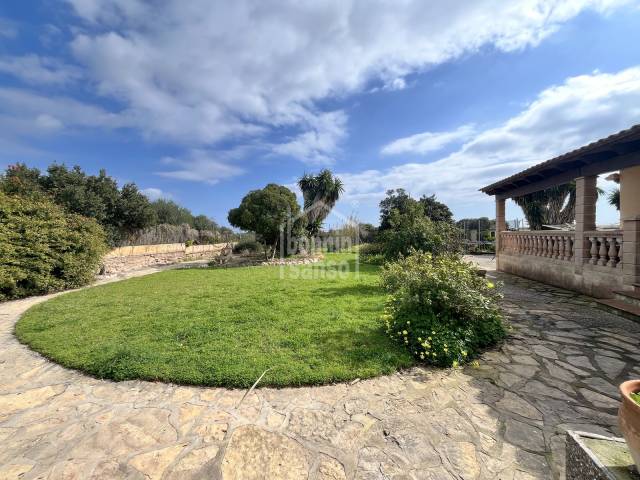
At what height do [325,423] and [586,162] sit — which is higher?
[586,162]

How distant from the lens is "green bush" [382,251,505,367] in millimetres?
3400

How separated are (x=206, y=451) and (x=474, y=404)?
2.40 metres

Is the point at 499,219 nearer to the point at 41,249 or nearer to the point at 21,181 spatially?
the point at 41,249

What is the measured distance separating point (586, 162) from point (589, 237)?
5.93 feet

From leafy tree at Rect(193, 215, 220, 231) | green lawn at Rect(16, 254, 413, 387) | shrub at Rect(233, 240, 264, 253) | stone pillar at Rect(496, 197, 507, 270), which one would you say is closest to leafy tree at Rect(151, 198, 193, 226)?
leafy tree at Rect(193, 215, 220, 231)

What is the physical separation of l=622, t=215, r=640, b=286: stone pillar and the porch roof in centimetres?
129

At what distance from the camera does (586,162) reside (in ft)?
21.4

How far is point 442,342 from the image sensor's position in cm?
340

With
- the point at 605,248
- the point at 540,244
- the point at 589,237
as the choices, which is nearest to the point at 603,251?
the point at 605,248

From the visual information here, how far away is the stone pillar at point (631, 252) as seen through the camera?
206 inches

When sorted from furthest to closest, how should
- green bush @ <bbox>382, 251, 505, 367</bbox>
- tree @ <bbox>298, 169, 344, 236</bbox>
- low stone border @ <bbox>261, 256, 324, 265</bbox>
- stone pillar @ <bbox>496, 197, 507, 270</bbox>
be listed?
tree @ <bbox>298, 169, 344, 236</bbox> < low stone border @ <bbox>261, 256, 324, 265</bbox> < stone pillar @ <bbox>496, 197, 507, 270</bbox> < green bush @ <bbox>382, 251, 505, 367</bbox>

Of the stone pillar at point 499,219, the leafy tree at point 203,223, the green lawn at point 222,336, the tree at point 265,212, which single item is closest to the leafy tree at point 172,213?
the leafy tree at point 203,223

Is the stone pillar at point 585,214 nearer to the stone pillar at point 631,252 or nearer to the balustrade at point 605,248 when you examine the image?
the balustrade at point 605,248

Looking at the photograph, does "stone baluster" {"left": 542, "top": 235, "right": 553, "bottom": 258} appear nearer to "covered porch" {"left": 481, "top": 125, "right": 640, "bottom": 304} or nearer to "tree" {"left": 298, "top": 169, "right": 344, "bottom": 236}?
"covered porch" {"left": 481, "top": 125, "right": 640, "bottom": 304}
